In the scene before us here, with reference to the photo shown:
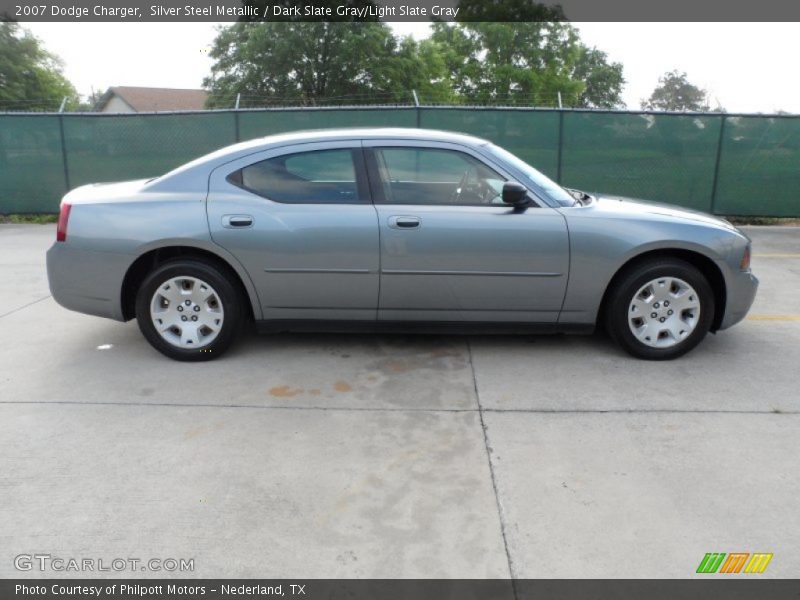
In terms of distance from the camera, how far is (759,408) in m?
3.90

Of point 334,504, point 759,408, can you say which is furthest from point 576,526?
point 759,408

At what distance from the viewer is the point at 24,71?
40875mm

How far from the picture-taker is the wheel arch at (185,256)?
15.0 ft

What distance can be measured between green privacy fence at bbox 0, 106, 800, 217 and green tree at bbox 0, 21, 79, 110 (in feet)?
102

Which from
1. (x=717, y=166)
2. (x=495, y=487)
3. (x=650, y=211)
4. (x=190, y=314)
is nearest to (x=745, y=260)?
(x=650, y=211)

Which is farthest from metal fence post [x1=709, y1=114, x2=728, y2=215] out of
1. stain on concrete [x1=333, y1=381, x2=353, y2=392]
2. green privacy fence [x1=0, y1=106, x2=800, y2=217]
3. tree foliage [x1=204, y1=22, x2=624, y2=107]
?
tree foliage [x1=204, y1=22, x2=624, y2=107]

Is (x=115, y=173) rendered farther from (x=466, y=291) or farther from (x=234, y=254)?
(x=466, y=291)

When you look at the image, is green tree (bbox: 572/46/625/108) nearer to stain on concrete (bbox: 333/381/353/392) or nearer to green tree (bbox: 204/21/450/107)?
green tree (bbox: 204/21/450/107)

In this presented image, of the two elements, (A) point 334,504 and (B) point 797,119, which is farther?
(B) point 797,119

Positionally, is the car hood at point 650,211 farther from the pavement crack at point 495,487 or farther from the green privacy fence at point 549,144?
the green privacy fence at point 549,144

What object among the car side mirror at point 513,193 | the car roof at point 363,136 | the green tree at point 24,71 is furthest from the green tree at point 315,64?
the car side mirror at point 513,193

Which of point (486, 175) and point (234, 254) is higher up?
point (486, 175)

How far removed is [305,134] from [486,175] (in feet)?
4.48
